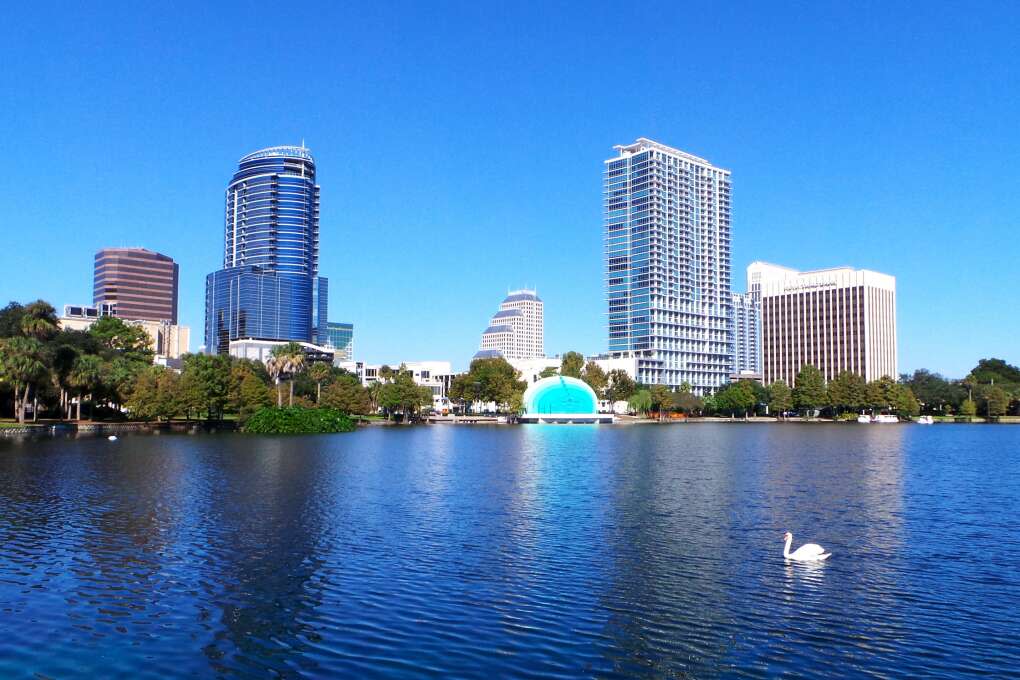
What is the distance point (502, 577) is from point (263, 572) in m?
7.19

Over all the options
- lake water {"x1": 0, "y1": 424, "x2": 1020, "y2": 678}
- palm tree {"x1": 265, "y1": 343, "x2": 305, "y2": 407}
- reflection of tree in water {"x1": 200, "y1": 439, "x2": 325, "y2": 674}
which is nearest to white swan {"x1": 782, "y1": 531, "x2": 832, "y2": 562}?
lake water {"x1": 0, "y1": 424, "x2": 1020, "y2": 678}

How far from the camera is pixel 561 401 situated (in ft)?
588

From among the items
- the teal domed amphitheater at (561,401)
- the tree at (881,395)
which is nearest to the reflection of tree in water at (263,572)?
the teal domed amphitheater at (561,401)

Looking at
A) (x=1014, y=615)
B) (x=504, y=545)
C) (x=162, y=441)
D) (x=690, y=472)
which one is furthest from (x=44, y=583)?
(x=162, y=441)

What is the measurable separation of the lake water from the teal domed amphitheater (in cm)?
12738

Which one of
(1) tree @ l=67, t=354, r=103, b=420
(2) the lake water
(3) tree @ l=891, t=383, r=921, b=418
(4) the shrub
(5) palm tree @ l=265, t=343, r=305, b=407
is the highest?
(5) palm tree @ l=265, t=343, r=305, b=407

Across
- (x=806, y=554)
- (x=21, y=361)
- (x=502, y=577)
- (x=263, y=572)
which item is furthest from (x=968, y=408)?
(x=263, y=572)

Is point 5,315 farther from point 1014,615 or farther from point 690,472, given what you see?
point 1014,615

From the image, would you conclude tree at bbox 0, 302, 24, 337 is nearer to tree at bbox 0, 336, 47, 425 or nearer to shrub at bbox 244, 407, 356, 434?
tree at bbox 0, 336, 47, 425

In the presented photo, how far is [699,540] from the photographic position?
98.3 feet

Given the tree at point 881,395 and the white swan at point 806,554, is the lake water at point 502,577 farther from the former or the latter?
the tree at point 881,395

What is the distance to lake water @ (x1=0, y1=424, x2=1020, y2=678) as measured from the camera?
17.4m

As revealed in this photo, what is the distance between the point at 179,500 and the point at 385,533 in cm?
1398

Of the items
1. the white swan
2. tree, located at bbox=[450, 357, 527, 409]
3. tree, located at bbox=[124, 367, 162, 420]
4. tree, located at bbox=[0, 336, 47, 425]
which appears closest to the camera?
the white swan
